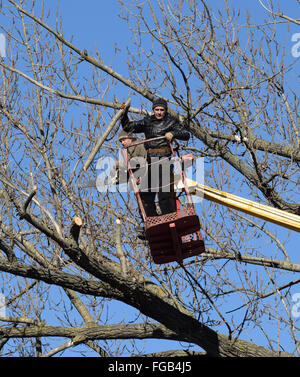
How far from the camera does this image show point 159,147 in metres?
9.54

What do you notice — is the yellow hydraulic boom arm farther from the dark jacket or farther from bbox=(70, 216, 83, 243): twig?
bbox=(70, 216, 83, 243): twig

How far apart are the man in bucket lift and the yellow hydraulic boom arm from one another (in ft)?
1.76

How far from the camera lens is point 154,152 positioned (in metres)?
9.53

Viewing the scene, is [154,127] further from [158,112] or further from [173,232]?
[173,232]

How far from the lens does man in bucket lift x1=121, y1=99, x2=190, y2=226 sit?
934 centimetres

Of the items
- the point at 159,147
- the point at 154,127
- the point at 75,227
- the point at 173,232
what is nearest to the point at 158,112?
the point at 154,127

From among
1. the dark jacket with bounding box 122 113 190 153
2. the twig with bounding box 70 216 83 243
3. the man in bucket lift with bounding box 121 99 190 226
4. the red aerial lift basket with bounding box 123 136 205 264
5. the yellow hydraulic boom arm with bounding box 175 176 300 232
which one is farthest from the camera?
the yellow hydraulic boom arm with bounding box 175 176 300 232

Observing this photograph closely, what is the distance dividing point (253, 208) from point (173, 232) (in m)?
1.72

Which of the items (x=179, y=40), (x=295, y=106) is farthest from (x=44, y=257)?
(x=295, y=106)

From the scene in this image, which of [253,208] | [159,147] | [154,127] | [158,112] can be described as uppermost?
[158,112]

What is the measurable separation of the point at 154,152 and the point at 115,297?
1.99 m

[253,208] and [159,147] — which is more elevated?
[159,147]

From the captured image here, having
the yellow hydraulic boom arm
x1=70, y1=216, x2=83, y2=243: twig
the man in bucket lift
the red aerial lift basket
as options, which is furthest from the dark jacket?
x1=70, y1=216, x2=83, y2=243: twig
